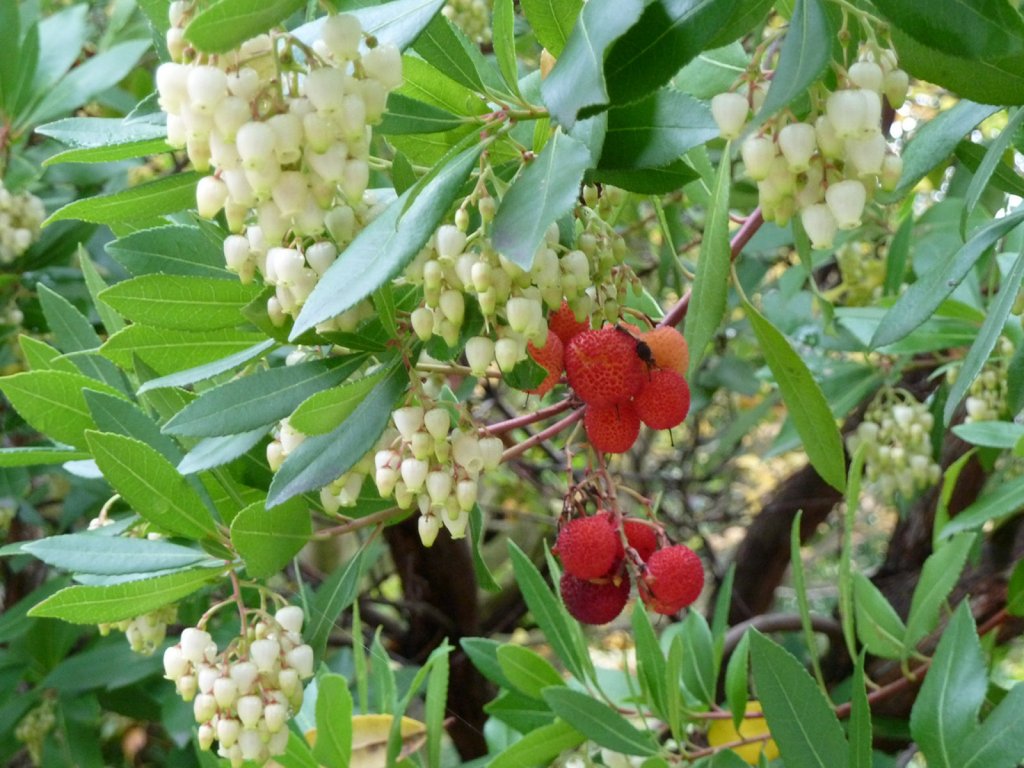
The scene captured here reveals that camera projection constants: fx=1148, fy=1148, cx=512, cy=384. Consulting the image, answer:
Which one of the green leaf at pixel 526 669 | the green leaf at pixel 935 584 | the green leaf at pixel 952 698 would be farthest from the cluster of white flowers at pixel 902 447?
the green leaf at pixel 526 669

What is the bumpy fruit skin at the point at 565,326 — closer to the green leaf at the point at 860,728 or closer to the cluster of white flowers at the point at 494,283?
the cluster of white flowers at the point at 494,283

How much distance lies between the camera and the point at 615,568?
1.17m

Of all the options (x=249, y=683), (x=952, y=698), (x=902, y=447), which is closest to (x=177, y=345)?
(x=249, y=683)

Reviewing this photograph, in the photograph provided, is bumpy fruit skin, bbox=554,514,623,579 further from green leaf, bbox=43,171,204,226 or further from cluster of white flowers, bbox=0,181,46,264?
cluster of white flowers, bbox=0,181,46,264

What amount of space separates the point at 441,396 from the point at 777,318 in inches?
54.8

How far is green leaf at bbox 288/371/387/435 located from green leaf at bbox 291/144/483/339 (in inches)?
5.2

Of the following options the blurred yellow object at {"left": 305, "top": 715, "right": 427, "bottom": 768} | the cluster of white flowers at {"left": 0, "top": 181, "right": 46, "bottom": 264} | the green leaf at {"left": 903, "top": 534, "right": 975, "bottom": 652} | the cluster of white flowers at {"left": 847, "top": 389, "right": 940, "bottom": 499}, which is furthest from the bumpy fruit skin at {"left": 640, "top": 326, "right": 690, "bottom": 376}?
the cluster of white flowers at {"left": 0, "top": 181, "right": 46, "bottom": 264}

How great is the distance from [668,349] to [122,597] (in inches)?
21.0

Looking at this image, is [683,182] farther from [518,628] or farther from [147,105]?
[518,628]

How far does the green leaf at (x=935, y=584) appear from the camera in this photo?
62.5 inches

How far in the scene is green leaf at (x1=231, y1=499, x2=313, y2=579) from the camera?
962mm

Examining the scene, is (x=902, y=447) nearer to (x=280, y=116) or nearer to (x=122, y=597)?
(x=122, y=597)

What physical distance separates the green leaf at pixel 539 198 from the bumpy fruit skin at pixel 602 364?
24cm

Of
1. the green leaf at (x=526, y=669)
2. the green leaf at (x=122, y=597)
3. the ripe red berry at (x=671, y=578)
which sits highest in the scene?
the green leaf at (x=122, y=597)
